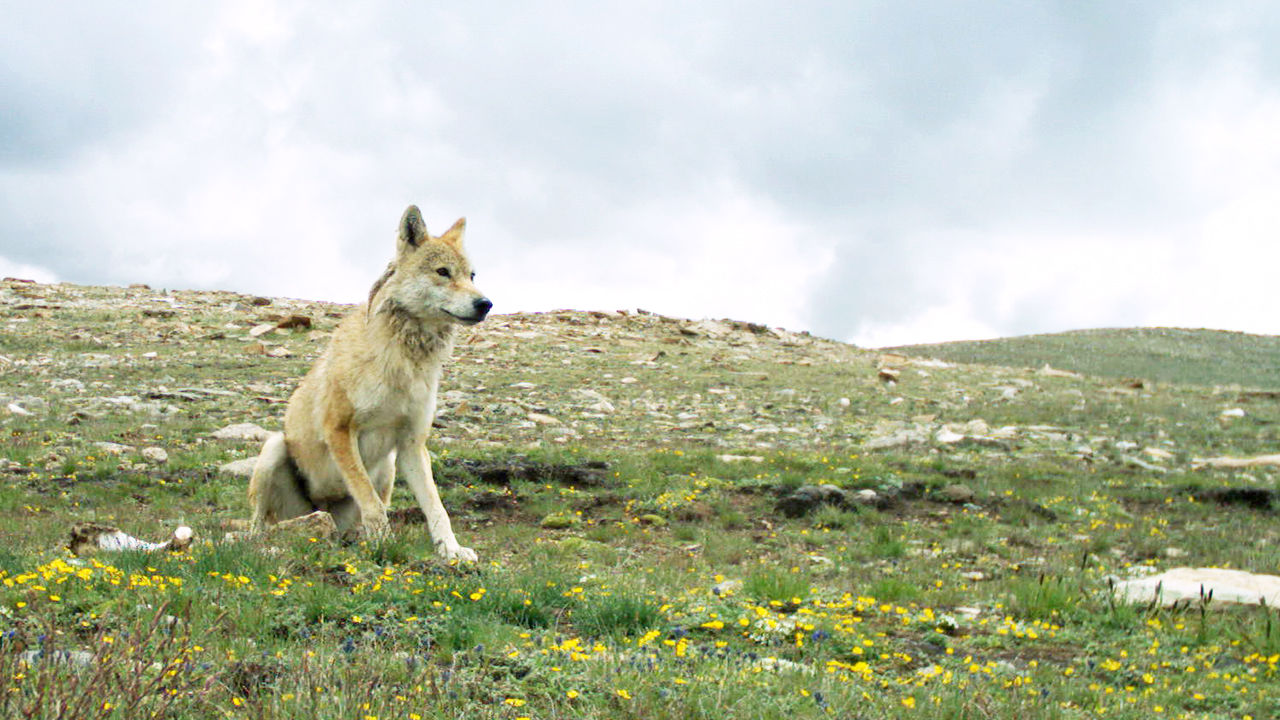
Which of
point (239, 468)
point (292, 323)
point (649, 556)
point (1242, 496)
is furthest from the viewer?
point (292, 323)

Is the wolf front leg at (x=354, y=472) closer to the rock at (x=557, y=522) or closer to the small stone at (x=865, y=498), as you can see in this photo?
the rock at (x=557, y=522)

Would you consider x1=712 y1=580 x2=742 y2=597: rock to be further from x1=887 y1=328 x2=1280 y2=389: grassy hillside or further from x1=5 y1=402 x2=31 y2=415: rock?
x1=887 y1=328 x2=1280 y2=389: grassy hillside

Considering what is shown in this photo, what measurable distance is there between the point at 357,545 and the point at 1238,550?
8.33 metres

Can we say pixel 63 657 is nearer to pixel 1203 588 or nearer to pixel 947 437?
pixel 1203 588

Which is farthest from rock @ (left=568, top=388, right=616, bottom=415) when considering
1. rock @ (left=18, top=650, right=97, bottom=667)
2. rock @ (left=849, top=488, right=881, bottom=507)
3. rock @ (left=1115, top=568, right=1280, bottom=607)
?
rock @ (left=18, top=650, right=97, bottom=667)

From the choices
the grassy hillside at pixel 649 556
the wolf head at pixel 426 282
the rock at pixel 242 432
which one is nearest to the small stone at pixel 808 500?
the grassy hillside at pixel 649 556

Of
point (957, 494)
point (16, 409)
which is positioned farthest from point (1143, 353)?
point (16, 409)

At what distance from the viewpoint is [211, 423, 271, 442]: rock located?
1401 cm

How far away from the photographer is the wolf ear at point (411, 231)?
764 cm

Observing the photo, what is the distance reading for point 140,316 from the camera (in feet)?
93.4

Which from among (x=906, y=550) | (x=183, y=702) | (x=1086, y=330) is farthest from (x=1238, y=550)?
(x=1086, y=330)

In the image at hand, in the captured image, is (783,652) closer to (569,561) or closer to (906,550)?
(569,561)

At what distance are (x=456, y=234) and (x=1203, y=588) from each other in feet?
20.6

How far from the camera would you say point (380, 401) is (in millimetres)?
7340
